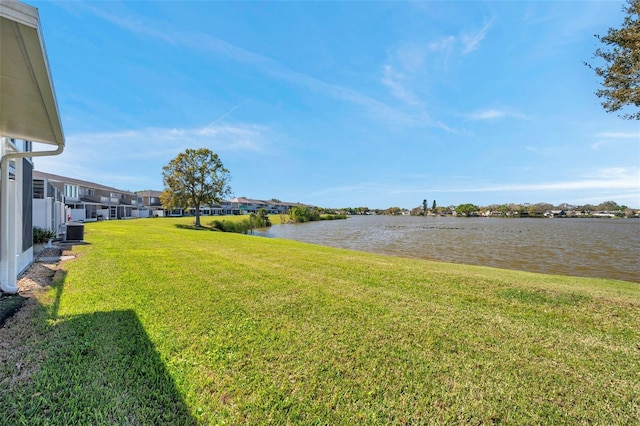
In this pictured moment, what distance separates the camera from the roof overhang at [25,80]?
2396 millimetres

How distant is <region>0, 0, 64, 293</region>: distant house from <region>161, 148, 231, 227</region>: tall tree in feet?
71.6

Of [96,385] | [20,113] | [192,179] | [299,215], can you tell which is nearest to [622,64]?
[96,385]

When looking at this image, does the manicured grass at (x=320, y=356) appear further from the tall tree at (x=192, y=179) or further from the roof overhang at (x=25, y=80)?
the tall tree at (x=192, y=179)

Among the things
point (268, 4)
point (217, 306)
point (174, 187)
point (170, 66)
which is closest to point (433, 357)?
point (217, 306)

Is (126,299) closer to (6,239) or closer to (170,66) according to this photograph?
(6,239)

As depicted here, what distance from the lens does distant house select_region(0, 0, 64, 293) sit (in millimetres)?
2494

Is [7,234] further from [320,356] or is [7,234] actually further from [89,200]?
[89,200]

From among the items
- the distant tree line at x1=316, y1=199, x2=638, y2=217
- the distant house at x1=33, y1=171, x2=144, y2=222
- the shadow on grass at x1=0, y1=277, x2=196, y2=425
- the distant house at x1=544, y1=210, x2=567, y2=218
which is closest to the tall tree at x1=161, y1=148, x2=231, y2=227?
the distant house at x1=33, y1=171, x2=144, y2=222

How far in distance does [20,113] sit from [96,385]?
178 inches

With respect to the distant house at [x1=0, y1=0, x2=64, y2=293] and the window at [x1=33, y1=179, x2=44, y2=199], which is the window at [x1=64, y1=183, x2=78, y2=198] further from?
the distant house at [x1=0, y1=0, x2=64, y2=293]

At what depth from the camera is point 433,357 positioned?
312cm

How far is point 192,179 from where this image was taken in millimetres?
28453

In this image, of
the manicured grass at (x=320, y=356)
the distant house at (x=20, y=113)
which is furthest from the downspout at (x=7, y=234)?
the manicured grass at (x=320, y=356)

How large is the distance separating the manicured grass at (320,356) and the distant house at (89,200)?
3012 centimetres
